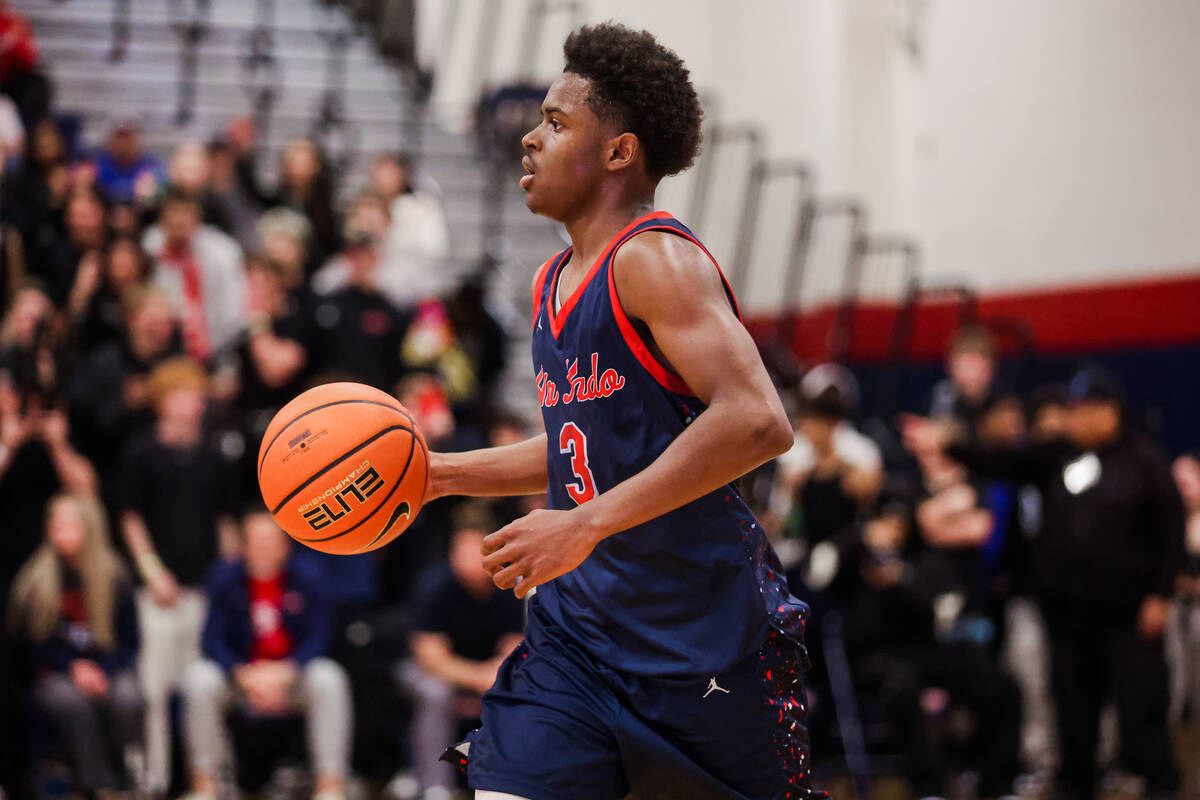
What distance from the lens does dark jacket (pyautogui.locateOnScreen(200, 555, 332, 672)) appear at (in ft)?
22.4

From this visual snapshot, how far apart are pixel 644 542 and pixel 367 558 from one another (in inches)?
193

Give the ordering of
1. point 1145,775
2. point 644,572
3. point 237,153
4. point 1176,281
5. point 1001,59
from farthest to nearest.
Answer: point 1001,59 < point 1176,281 < point 237,153 < point 1145,775 < point 644,572

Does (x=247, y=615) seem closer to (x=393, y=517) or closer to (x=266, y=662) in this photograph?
(x=266, y=662)

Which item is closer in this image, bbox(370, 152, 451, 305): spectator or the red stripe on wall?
bbox(370, 152, 451, 305): spectator

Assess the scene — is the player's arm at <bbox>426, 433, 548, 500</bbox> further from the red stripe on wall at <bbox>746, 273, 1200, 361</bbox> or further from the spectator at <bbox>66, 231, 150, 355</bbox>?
the red stripe on wall at <bbox>746, 273, 1200, 361</bbox>

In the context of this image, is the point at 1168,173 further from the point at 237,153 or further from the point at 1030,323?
the point at 237,153

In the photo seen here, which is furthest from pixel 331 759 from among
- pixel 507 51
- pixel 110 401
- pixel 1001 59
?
pixel 507 51

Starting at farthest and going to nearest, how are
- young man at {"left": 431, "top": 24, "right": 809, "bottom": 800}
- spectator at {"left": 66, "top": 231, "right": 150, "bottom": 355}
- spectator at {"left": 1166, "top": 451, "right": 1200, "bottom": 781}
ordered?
spectator at {"left": 1166, "top": 451, "right": 1200, "bottom": 781}, spectator at {"left": 66, "top": 231, "right": 150, "bottom": 355}, young man at {"left": 431, "top": 24, "right": 809, "bottom": 800}

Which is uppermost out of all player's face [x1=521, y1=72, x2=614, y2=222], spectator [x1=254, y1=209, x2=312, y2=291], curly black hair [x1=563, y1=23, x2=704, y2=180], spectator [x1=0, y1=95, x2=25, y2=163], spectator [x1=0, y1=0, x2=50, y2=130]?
curly black hair [x1=563, y1=23, x2=704, y2=180]

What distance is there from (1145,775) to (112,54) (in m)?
9.49

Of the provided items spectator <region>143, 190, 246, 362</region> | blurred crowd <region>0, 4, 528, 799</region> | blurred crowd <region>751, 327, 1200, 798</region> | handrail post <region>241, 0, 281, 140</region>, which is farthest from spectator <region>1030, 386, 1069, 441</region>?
handrail post <region>241, 0, 281, 140</region>

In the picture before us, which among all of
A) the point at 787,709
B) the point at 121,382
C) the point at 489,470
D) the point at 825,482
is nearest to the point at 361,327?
the point at 121,382

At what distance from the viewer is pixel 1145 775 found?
747 centimetres

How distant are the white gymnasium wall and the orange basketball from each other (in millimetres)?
5538
